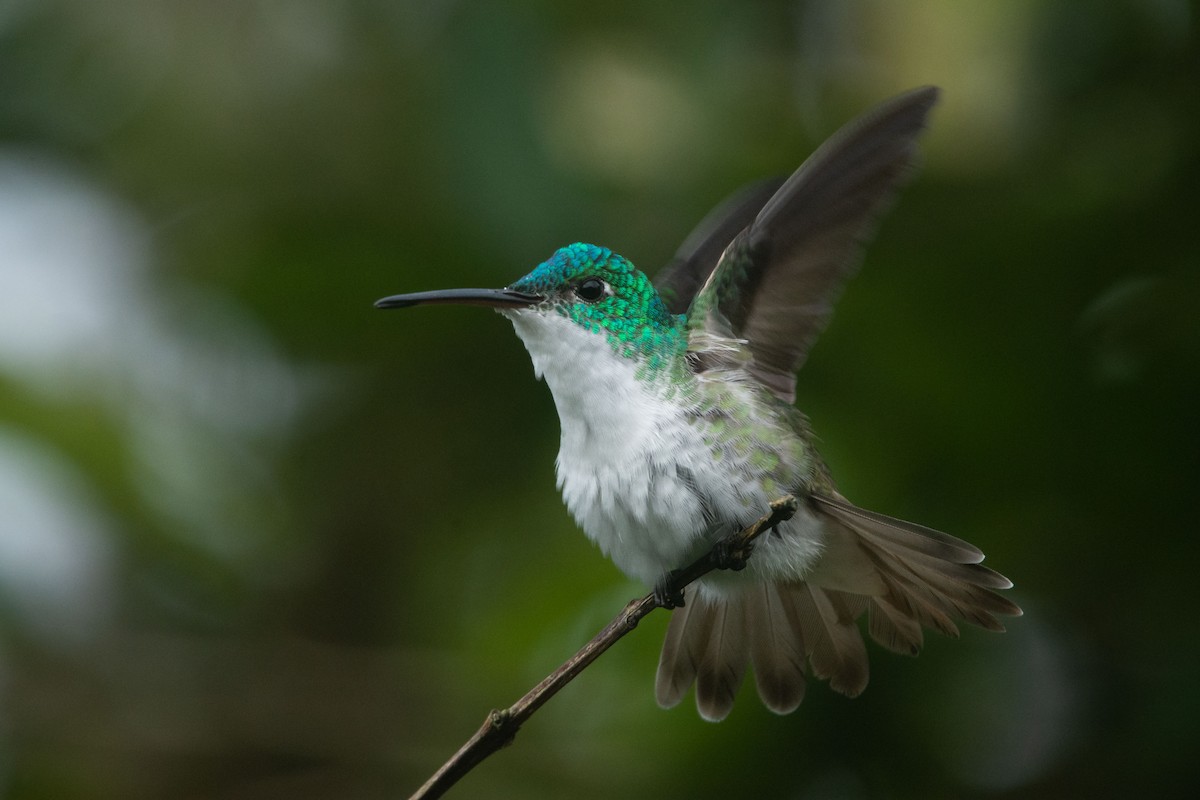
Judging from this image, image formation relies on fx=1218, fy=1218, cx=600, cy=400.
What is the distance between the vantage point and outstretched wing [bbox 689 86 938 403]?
2211 mm

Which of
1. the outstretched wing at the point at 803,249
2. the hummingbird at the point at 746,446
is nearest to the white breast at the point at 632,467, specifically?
the hummingbird at the point at 746,446

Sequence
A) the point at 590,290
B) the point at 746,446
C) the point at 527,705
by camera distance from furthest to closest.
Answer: the point at 590,290 < the point at 746,446 < the point at 527,705

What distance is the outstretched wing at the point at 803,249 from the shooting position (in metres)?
2.21

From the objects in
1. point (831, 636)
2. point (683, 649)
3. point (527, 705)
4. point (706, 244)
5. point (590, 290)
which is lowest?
point (527, 705)

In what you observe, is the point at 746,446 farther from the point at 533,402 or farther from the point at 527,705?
the point at 533,402

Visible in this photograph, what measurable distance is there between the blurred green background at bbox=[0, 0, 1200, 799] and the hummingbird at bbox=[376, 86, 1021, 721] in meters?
0.34

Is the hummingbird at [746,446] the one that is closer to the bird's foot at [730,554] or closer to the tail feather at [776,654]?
the tail feather at [776,654]

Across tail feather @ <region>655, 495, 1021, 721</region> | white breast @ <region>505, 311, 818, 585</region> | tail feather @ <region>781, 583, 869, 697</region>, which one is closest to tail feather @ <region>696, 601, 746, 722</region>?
tail feather @ <region>655, 495, 1021, 721</region>

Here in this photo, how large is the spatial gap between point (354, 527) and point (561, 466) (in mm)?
1732

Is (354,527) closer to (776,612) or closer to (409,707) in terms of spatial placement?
(409,707)

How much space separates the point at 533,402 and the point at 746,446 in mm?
1366

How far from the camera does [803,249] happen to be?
8.21 feet

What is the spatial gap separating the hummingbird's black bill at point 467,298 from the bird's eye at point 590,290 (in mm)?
98

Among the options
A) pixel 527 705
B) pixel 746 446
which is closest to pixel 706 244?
pixel 746 446
